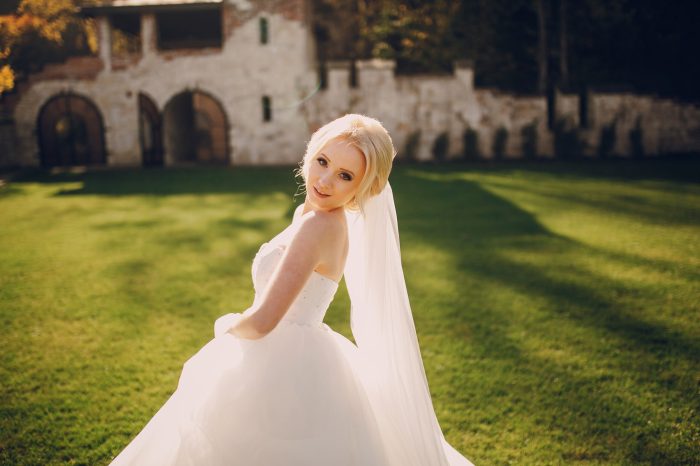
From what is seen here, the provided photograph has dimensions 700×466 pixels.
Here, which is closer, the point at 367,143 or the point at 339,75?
the point at 367,143

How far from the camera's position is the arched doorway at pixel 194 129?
1847 cm

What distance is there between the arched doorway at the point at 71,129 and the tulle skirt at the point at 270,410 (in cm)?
1896

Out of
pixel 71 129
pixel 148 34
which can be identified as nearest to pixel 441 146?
pixel 148 34

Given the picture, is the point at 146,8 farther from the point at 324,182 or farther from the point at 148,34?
the point at 324,182

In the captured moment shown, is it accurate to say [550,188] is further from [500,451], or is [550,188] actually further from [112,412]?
[112,412]

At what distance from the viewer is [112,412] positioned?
10.5 feet

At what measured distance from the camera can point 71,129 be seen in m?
18.1

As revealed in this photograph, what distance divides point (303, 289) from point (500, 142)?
16881 mm

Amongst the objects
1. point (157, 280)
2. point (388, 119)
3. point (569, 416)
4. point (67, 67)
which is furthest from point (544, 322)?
point (67, 67)

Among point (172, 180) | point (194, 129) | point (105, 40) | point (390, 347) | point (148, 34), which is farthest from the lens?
point (194, 129)

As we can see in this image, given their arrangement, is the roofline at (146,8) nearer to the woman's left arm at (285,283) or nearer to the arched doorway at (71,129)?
the arched doorway at (71,129)

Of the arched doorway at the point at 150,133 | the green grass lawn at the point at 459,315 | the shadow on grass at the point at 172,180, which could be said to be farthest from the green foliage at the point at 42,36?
the green grass lawn at the point at 459,315

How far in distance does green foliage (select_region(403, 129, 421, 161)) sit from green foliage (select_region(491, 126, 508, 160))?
2603 mm

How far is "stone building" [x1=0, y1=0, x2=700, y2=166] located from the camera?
17.6 m
